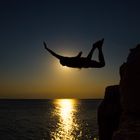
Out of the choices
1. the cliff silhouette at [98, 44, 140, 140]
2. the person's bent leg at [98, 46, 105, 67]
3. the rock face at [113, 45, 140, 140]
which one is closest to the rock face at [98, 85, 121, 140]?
the cliff silhouette at [98, 44, 140, 140]

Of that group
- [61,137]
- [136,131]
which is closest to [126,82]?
[136,131]

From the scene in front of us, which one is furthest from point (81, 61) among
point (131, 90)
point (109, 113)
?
point (109, 113)

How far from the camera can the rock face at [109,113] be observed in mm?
22312

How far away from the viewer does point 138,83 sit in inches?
627

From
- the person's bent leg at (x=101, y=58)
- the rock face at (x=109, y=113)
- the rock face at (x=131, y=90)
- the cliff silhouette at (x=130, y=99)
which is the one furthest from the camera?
the rock face at (x=109, y=113)

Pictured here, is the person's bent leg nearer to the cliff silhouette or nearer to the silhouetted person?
the silhouetted person

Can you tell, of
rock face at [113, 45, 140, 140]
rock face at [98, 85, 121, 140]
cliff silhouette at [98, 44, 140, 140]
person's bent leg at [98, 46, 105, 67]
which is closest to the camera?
person's bent leg at [98, 46, 105, 67]

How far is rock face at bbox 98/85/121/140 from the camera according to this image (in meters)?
22.3

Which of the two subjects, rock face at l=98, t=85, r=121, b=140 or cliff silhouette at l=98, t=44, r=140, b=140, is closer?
cliff silhouette at l=98, t=44, r=140, b=140

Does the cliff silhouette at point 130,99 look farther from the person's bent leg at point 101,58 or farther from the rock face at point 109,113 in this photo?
the rock face at point 109,113

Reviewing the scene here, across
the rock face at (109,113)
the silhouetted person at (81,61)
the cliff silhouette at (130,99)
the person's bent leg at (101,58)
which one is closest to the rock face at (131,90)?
the cliff silhouette at (130,99)

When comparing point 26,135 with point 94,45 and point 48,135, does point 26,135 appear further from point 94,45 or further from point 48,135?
point 94,45

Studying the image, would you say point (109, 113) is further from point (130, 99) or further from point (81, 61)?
point (81, 61)

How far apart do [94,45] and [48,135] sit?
66.3 meters
